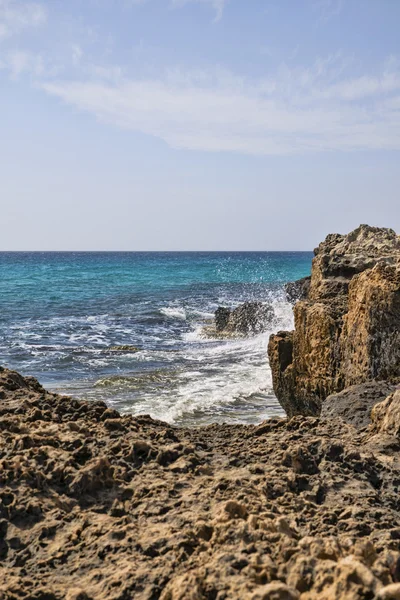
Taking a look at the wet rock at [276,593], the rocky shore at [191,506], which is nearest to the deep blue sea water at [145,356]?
the rocky shore at [191,506]

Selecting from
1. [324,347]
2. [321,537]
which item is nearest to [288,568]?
[321,537]

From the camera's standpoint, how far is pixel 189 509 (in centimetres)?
223

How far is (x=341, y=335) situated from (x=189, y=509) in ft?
14.7

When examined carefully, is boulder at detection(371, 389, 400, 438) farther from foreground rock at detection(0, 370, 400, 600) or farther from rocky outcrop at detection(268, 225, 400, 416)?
rocky outcrop at detection(268, 225, 400, 416)

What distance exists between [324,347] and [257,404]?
119 inches

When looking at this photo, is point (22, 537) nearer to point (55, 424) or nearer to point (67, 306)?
point (55, 424)

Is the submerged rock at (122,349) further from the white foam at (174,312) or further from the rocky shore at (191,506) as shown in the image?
the rocky shore at (191,506)

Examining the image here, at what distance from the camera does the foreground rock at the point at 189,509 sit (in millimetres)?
1839

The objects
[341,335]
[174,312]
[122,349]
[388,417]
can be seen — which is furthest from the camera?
[174,312]

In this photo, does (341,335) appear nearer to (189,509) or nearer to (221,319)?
(189,509)

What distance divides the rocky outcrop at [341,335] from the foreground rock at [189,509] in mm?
2682

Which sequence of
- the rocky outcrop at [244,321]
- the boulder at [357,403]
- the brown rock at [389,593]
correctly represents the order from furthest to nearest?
the rocky outcrop at [244,321]
the boulder at [357,403]
the brown rock at [389,593]

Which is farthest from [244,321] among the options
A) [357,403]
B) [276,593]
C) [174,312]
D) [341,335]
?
[276,593]

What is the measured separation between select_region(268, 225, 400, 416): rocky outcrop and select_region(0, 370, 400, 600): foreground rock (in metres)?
2.68
